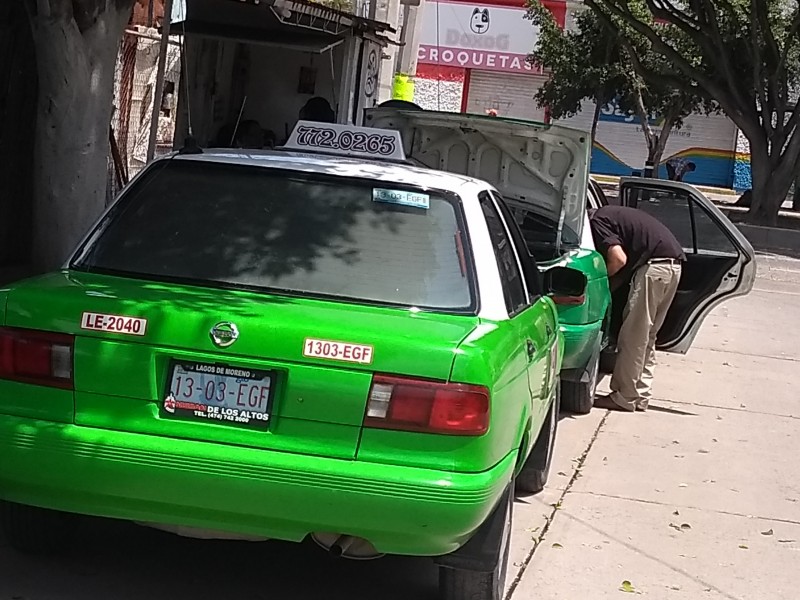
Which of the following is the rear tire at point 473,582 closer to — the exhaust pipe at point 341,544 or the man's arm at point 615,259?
the exhaust pipe at point 341,544

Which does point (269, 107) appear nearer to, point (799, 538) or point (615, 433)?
point (615, 433)

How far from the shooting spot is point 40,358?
3980 millimetres

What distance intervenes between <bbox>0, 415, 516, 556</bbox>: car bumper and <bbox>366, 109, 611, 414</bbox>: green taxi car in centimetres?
399

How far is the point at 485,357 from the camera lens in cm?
393

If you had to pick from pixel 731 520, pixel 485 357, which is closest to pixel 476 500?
pixel 485 357

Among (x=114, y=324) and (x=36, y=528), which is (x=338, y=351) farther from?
(x=36, y=528)

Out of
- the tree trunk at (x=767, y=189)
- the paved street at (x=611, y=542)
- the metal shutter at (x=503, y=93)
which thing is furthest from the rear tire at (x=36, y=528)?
the metal shutter at (x=503, y=93)

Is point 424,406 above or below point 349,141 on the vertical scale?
below

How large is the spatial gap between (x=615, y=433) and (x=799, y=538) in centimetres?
210

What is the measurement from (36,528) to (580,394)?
15.3 feet

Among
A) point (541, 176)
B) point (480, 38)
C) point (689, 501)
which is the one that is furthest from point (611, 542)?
point (480, 38)

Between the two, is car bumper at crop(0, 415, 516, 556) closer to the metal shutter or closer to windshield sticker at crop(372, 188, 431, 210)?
windshield sticker at crop(372, 188, 431, 210)

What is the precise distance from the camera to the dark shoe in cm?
886

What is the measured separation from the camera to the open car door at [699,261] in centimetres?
914
